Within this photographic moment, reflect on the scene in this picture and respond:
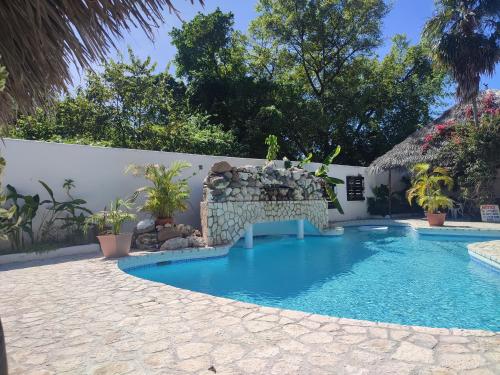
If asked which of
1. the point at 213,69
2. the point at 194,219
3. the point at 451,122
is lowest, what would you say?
the point at 194,219

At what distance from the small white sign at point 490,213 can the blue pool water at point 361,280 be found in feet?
11.9

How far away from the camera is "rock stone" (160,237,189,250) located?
30.7ft

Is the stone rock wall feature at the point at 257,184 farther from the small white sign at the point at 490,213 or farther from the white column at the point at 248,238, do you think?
the small white sign at the point at 490,213

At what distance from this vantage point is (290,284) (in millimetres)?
7180

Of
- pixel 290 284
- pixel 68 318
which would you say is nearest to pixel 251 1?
pixel 290 284

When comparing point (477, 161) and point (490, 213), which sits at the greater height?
point (477, 161)

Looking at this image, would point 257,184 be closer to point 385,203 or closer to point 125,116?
point 125,116

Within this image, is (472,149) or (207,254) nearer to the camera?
(207,254)

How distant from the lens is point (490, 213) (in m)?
14.7

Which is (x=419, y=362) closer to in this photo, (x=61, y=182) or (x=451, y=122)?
(x=61, y=182)

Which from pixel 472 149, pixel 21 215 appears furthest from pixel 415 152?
pixel 21 215

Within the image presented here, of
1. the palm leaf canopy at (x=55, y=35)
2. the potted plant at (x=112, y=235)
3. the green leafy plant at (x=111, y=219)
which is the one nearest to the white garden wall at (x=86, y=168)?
the green leafy plant at (x=111, y=219)

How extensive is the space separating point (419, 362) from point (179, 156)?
1057cm

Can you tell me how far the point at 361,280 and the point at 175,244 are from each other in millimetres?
4845
